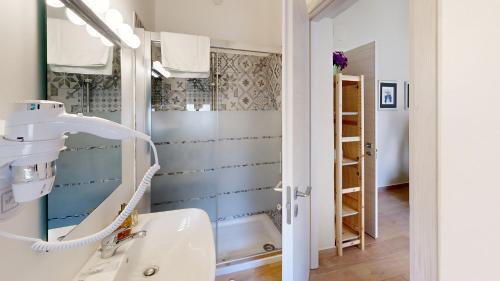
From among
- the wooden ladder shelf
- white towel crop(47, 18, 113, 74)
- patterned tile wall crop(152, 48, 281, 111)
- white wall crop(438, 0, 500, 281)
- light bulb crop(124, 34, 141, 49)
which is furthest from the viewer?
patterned tile wall crop(152, 48, 281, 111)

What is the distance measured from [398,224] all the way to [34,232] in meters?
3.13

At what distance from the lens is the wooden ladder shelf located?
2.02 metres

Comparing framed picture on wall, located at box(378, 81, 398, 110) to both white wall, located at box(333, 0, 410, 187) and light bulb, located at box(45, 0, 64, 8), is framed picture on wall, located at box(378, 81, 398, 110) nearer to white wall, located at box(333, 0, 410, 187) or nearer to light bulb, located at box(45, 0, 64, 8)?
white wall, located at box(333, 0, 410, 187)

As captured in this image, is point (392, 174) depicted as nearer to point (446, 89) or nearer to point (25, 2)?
point (446, 89)

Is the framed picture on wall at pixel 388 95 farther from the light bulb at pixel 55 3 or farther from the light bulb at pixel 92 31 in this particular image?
the light bulb at pixel 55 3

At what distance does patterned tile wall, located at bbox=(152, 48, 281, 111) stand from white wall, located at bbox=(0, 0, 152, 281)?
1.53 metres

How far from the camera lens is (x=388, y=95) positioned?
3.76 m

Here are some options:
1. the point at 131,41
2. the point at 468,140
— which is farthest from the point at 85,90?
the point at 468,140

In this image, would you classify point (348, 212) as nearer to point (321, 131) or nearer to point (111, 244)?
point (321, 131)

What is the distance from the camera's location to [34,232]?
1.82 ft

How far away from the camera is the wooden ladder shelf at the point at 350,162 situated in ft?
6.63

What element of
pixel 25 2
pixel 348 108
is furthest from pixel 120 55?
pixel 348 108

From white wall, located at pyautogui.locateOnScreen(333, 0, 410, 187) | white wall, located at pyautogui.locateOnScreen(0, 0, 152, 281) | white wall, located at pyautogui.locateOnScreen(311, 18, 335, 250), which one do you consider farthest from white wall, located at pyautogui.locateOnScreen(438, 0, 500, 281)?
white wall, located at pyautogui.locateOnScreen(333, 0, 410, 187)

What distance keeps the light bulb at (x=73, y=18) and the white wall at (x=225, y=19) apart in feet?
5.26
